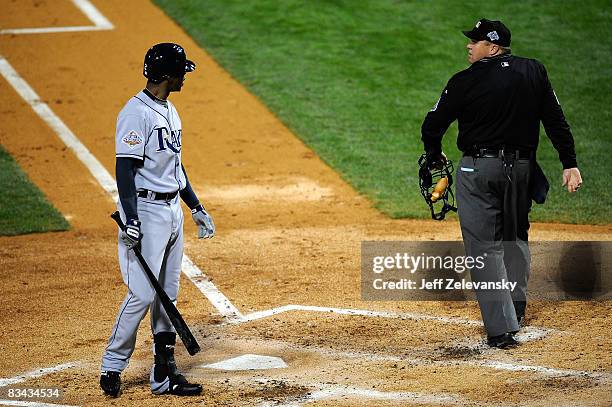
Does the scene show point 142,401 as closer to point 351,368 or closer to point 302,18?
point 351,368

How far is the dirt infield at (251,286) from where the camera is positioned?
6.32 metres

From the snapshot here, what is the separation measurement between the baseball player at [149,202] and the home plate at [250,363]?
18.6 inches

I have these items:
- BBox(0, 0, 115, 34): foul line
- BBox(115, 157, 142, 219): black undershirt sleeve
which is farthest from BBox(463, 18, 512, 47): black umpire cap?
BBox(0, 0, 115, 34): foul line

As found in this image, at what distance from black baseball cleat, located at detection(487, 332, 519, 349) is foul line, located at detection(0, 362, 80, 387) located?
8.75 ft

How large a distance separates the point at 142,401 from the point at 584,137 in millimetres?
7804

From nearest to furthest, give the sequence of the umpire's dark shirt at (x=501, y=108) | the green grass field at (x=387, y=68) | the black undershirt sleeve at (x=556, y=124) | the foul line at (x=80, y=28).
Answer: the umpire's dark shirt at (x=501, y=108) → the black undershirt sleeve at (x=556, y=124) → the green grass field at (x=387, y=68) → the foul line at (x=80, y=28)

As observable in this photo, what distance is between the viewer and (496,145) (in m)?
6.93

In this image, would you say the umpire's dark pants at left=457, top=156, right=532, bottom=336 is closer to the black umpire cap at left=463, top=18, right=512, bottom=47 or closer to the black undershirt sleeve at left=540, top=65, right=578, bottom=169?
the black undershirt sleeve at left=540, top=65, right=578, bottom=169

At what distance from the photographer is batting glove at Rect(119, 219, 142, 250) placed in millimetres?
6047

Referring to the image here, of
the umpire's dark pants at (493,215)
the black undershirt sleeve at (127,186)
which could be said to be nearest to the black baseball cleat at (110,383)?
the black undershirt sleeve at (127,186)

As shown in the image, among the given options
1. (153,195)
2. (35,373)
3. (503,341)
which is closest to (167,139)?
(153,195)

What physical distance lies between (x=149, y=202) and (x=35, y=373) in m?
1.36

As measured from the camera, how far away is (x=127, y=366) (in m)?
6.74

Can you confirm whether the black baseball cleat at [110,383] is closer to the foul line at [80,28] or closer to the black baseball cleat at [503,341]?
the black baseball cleat at [503,341]
